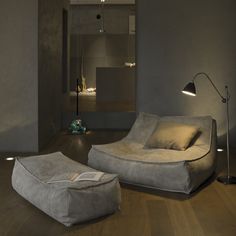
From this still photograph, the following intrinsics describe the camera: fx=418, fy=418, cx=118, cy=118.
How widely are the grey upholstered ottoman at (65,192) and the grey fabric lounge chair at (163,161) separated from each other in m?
0.63

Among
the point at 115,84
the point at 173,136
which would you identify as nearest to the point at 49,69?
the point at 173,136

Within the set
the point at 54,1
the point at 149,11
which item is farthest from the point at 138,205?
the point at 54,1

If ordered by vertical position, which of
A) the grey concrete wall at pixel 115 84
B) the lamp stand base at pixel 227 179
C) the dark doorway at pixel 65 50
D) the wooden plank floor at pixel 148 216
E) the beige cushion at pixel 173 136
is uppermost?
the dark doorway at pixel 65 50

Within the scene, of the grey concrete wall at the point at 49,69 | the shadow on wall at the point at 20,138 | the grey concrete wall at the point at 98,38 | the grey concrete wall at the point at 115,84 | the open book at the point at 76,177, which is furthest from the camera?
the grey concrete wall at the point at 98,38

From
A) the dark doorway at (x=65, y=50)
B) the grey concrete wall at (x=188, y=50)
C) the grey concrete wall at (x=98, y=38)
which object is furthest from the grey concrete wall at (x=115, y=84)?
the grey concrete wall at (x=188, y=50)

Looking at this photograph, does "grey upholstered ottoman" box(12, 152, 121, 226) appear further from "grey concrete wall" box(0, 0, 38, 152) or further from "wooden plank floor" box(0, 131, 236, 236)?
"grey concrete wall" box(0, 0, 38, 152)

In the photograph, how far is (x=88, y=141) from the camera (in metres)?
7.07

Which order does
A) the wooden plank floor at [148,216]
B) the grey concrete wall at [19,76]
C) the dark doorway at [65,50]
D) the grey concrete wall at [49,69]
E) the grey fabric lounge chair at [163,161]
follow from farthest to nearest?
the dark doorway at [65,50] < the grey concrete wall at [49,69] < the grey concrete wall at [19,76] < the grey fabric lounge chair at [163,161] < the wooden plank floor at [148,216]

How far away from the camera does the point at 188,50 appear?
645cm

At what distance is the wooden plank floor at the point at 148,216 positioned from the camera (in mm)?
3143

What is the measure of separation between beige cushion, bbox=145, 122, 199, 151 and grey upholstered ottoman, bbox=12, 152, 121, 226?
1202mm

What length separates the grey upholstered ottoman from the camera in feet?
10.6

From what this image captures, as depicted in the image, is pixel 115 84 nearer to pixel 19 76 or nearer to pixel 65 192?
pixel 19 76

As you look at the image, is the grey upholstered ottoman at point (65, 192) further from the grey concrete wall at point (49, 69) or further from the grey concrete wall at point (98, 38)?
the grey concrete wall at point (98, 38)
